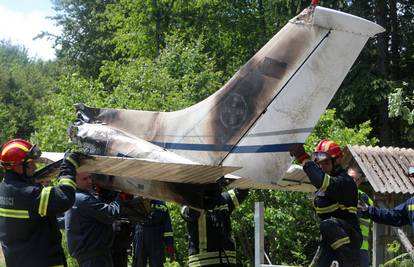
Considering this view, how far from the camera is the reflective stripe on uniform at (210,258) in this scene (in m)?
6.64

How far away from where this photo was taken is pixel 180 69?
1834cm

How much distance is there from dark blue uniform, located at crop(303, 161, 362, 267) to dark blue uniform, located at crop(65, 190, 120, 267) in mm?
2338

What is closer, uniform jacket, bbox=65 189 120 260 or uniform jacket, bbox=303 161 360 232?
uniform jacket, bbox=303 161 360 232

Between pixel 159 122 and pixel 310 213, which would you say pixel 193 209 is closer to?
pixel 159 122

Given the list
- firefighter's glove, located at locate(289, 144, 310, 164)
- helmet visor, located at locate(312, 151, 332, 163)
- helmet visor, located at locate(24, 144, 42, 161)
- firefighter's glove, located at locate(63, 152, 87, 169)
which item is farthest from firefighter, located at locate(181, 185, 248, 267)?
helmet visor, located at locate(24, 144, 42, 161)

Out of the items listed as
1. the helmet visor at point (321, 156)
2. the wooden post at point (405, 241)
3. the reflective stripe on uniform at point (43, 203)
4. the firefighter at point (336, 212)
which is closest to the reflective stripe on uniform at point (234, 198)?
the firefighter at point (336, 212)

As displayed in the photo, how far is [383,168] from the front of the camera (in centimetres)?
1224

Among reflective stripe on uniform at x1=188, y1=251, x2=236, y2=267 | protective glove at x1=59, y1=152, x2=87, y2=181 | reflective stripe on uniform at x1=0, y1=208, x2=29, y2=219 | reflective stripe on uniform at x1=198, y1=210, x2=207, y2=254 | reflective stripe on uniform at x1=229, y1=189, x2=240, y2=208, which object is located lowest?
reflective stripe on uniform at x1=188, y1=251, x2=236, y2=267

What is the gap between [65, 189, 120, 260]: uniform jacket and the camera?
6.95 metres

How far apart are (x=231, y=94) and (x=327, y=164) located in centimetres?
131

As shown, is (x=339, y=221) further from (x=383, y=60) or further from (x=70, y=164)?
(x=383, y=60)

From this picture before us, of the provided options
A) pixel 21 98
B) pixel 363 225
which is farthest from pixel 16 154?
pixel 21 98

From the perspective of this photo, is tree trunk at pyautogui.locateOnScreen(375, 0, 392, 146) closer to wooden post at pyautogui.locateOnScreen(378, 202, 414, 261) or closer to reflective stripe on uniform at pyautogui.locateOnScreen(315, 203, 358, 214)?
wooden post at pyautogui.locateOnScreen(378, 202, 414, 261)

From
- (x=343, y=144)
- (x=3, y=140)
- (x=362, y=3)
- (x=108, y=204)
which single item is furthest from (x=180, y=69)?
(x=3, y=140)
